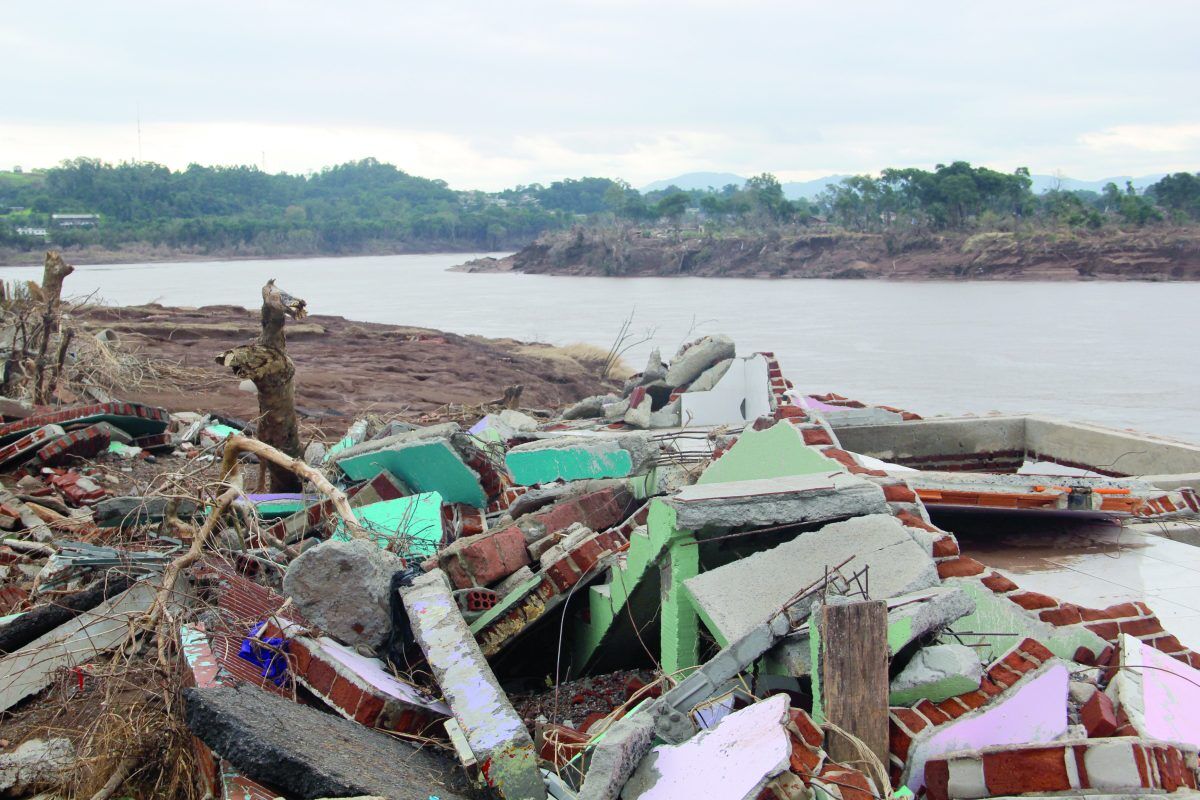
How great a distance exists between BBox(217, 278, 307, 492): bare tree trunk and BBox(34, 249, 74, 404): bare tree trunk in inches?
125

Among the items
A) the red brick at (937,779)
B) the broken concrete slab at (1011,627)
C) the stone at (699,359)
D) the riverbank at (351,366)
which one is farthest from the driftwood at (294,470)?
the stone at (699,359)

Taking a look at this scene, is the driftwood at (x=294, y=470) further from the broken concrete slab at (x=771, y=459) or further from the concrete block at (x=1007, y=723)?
the concrete block at (x=1007, y=723)

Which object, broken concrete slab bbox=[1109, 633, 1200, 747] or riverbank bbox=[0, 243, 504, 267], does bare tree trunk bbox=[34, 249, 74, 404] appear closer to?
broken concrete slab bbox=[1109, 633, 1200, 747]

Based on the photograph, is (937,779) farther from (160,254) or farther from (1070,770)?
(160,254)

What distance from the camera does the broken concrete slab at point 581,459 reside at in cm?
616

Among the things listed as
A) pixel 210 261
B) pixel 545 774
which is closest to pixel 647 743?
pixel 545 774

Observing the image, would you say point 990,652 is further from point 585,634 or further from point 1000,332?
point 1000,332

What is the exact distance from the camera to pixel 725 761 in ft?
8.39

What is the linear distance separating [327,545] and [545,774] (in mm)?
1217

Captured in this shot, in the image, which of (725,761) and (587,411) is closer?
(725,761)

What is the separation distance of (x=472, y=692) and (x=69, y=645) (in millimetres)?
1977

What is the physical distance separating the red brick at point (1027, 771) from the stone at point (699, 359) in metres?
7.11

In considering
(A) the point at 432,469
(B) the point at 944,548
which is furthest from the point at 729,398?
(B) the point at 944,548

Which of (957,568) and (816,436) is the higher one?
(816,436)
